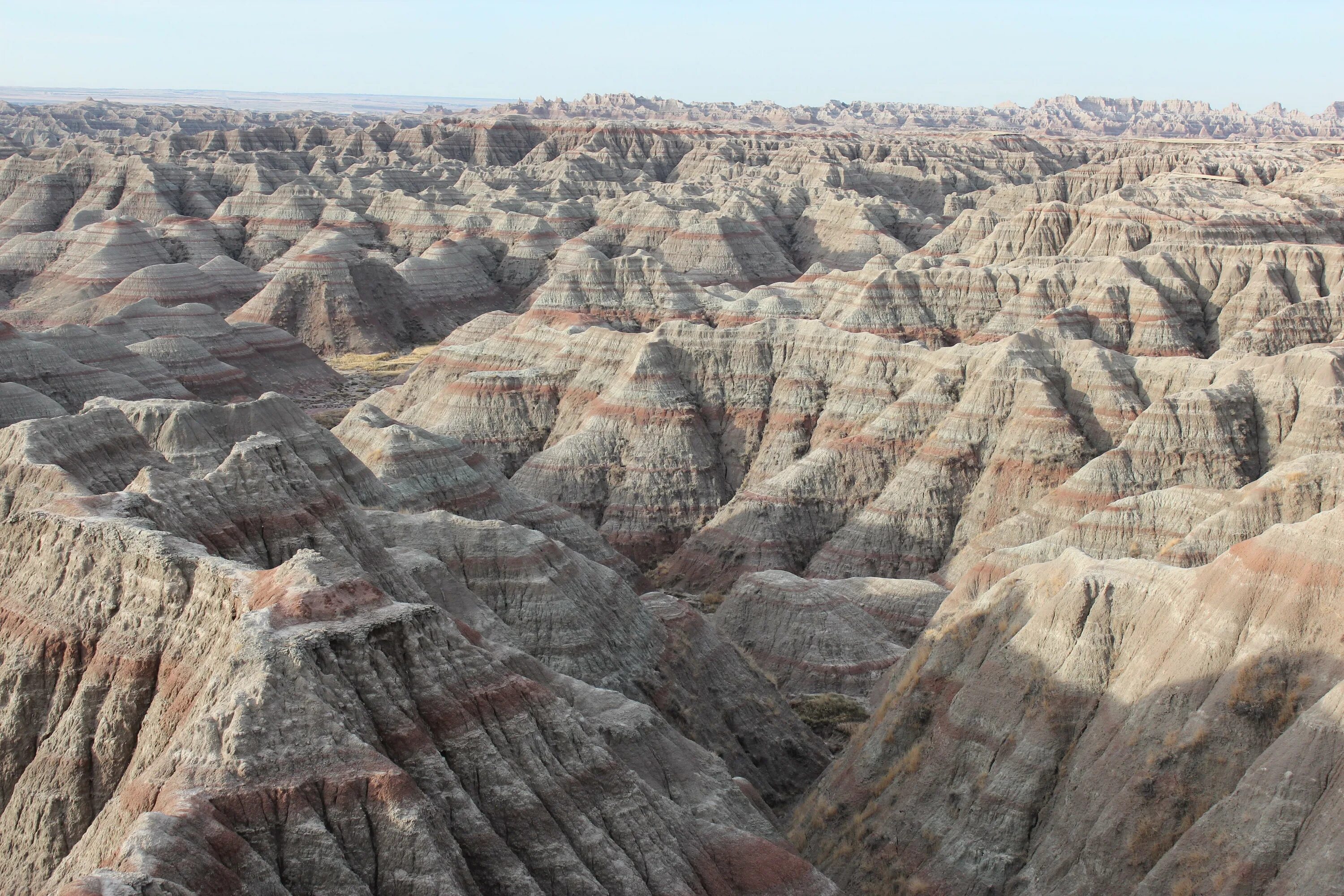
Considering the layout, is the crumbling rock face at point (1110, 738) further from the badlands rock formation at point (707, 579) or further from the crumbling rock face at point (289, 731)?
the crumbling rock face at point (289, 731)

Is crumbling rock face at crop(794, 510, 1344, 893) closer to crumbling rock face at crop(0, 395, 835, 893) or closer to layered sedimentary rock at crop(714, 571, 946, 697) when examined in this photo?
crumbling rock face at crop(0, 395, 835, 893)

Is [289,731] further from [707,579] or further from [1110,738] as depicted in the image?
[707,579]

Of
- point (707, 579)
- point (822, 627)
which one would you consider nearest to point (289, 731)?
point (822, 627)

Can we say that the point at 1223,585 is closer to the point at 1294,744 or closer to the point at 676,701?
the point at 1294,744

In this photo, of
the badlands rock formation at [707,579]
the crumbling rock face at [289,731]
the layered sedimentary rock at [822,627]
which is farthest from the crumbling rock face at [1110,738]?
the layered sedimentary rock at [822,627]

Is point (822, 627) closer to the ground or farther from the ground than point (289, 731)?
closer to the ground

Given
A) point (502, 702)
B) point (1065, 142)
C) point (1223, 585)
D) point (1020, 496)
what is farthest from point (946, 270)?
point (1065, 142)

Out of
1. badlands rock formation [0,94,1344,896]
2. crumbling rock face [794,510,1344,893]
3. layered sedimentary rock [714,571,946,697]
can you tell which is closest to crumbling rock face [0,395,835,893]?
badlands rock formation [0,94,1344,896]

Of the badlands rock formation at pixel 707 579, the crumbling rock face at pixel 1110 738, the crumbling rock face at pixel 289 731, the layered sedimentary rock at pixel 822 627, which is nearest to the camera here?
the crumbling rock face at pixel 289 731

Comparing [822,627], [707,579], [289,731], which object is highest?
[289,731]
